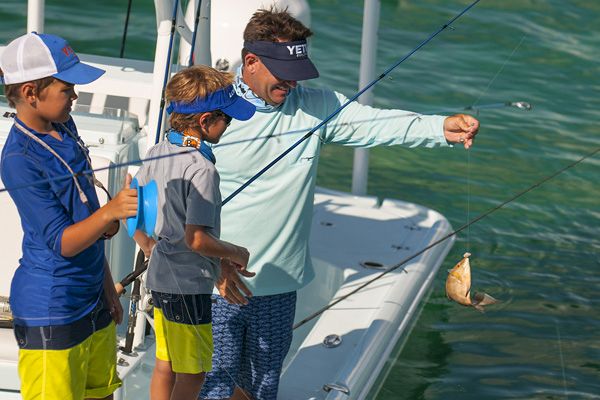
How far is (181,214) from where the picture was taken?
306cm

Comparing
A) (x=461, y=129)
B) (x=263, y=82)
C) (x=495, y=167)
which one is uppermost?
(x=263, y=82)

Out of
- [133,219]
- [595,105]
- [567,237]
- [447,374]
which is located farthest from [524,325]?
[595,105]

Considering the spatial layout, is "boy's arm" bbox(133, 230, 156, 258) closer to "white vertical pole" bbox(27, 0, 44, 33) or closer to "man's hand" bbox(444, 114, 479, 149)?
"man's hand" bbox(444, 114, 479, 149)

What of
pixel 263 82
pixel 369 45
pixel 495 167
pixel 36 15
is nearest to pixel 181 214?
pixel 263 82

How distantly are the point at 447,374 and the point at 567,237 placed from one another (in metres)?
2.12

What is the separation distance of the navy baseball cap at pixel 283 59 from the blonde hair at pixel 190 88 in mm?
320

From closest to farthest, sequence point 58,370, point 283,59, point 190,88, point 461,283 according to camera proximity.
A: 1. point 58,370
2. point 190,88
3. point 283,59
4. point 461,283

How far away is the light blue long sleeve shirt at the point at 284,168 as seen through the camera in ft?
11.5

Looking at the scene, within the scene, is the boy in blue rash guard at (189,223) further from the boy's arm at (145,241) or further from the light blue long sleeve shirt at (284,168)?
the light blue long sleeve shirt at (284,168)

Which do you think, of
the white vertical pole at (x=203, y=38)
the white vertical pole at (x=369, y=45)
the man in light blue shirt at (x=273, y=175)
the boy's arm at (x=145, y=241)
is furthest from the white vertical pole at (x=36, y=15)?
the boy's arm at (x=145, y=241)

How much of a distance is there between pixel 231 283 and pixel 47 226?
0.67 meters

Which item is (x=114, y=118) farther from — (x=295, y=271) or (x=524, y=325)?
(x=524, y=325)

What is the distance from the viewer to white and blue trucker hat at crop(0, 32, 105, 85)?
2793 millimetres

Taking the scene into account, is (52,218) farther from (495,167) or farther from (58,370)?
(495,167)
